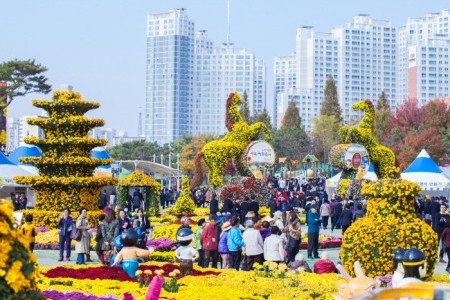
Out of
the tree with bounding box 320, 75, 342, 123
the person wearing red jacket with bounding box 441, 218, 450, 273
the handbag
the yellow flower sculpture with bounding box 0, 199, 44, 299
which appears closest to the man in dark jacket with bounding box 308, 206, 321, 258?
the person wearing red jacket with bounding box 441, 218, 450, 273

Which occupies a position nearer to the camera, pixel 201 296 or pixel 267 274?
pixel 201 296

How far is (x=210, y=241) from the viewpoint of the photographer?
770 inches

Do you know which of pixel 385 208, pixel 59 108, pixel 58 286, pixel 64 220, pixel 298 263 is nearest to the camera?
pixel 58 286

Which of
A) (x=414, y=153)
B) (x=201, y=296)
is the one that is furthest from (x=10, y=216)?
(x=414, y=153)

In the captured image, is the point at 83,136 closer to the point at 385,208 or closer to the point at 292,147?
the point at 385,208

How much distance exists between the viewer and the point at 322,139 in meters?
104

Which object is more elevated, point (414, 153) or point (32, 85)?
point (32, 85)

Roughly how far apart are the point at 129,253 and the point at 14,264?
25.0 feet

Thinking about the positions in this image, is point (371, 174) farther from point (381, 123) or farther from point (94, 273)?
point (381, 123)

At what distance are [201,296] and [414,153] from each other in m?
62.4

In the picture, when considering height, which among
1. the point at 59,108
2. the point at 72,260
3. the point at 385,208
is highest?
the point at 59,108

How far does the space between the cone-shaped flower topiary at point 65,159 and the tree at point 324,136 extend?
238 ft

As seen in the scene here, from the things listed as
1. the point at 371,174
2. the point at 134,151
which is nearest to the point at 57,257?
the point at 371,174

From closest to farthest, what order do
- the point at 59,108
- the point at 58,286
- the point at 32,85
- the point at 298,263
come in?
the point at 58,286 → the point at 298,263 → the point at 59,108 → the point at 32,85
